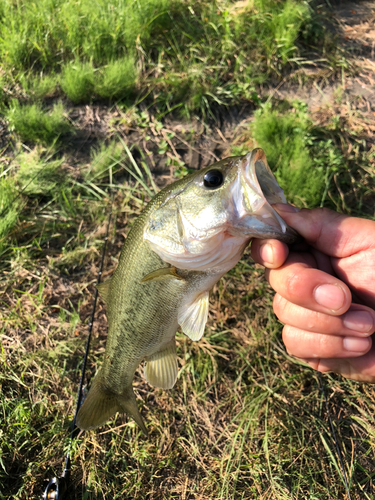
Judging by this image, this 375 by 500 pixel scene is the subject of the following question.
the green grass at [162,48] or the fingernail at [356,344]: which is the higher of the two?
the green grass at [162,48]

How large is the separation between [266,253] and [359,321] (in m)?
0.59

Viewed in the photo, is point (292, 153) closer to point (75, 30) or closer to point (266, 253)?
point (266, 253)

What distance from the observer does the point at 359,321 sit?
6.09ft

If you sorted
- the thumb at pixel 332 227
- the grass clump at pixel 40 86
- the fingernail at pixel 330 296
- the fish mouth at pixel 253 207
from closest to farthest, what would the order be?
1. the fish mouth at pixel 253 207
2. the fingernail at pixel 330 296
3. the thumb at pixel 332 227
4. the grass clump at pixel 40 86

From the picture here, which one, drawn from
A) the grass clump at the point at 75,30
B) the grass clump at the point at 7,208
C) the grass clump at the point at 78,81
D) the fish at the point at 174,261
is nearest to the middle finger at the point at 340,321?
the fish at the point at 174,261

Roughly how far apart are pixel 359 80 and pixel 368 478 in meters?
4.05

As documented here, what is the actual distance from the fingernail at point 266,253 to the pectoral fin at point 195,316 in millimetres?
383

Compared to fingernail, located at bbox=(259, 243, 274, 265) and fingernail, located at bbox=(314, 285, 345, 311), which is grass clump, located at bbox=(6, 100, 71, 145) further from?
fingernail, located at bbox=(314, 285, 345, 311)

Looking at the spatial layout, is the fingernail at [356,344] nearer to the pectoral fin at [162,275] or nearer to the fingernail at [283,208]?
the fingernail at [283,208]

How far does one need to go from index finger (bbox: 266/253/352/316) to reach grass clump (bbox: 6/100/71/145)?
3001 mm

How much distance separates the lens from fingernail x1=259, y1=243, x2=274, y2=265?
6.12 ft

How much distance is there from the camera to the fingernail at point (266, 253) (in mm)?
1864

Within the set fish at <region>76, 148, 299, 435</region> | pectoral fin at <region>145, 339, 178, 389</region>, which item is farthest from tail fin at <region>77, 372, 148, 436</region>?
pectoral fin at <region>145, 339, 178, 389</region>

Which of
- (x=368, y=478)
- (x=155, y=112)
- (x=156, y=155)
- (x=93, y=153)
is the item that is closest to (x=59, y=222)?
(x=93, y=153)
